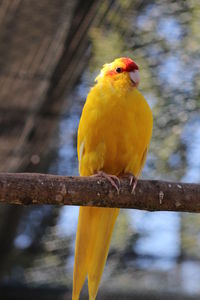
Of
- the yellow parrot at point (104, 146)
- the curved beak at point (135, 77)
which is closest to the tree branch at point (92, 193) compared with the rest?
the yellow parrot at point (104, 146)

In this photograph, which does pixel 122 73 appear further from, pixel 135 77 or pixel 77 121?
pixel 77 121

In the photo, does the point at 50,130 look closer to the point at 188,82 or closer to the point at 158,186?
the point at 188,82

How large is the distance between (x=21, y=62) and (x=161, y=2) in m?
0.57

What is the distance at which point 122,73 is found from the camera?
6.74 feet

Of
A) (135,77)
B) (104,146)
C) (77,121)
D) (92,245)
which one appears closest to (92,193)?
(104,146)

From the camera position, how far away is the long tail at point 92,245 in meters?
1.79

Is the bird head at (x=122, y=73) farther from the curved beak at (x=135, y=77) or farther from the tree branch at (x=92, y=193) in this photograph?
the tree branch at (x=92, y=193)

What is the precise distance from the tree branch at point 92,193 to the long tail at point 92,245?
420 millimetres

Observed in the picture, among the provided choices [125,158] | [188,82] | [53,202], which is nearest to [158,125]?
[188,82]

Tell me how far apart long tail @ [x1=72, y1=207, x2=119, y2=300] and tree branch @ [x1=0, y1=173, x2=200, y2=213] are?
42 centimetres

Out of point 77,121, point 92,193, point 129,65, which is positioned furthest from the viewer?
point 77,121

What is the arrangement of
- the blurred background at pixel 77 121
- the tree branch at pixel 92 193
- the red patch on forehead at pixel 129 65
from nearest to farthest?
the tree branch at pixel 92 193
the blurred background at pixel 77 121
the red patch on forehead at pixel 129 65

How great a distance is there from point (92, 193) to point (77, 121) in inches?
33.9

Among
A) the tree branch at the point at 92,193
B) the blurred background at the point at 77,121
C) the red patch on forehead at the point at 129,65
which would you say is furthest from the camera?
the red patch on forehead at the point at 129,65
